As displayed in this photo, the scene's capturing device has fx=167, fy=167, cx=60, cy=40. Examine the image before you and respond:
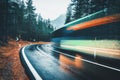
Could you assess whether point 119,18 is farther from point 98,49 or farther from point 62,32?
point 62,32

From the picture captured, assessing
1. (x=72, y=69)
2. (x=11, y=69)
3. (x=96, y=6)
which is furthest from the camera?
(x=96, y=6)

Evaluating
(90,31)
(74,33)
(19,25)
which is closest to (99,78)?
(90,31)

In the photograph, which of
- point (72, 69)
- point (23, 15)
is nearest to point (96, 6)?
point (72, 69)

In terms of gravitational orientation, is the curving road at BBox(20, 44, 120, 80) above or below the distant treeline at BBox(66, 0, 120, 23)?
below

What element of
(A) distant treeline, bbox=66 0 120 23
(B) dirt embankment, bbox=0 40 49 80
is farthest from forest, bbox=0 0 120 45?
(B) dirt embankment, bbox=0 40 49 80

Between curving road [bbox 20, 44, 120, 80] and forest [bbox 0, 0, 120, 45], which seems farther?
forest [bbox 0, 0, 120, 45]

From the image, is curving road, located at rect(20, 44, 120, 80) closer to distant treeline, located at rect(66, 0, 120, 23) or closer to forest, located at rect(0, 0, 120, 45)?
distant treeline, located at rect(66, 0, 120, 23)

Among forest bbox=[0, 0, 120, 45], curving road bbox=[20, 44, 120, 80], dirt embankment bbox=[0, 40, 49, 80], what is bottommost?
dirt embankment bbox=[0, 40, 49, 80]

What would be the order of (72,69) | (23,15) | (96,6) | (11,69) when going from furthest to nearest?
(23,15), (96,6), (11,69), (72,69)

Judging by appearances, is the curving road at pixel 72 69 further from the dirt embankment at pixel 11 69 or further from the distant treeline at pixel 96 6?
the distant treeline at pixel 96 6

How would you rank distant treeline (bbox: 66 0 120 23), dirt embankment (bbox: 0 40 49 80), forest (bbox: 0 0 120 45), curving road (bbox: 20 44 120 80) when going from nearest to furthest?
curving road (bbox: 20 44 120 80) < dirt embankment (bbox: 0 40 49 80) < distant treeline (bbox: 66 0 120 23) < forest (bbox: 0 0 120 45)

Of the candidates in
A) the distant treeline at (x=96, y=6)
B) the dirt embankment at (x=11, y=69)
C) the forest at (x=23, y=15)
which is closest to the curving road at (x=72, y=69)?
the dirt embankment at (x=11, y=69)

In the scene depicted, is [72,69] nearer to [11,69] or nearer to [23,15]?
[11,69]

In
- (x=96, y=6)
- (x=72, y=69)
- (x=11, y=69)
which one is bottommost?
(x=11, y=69)
